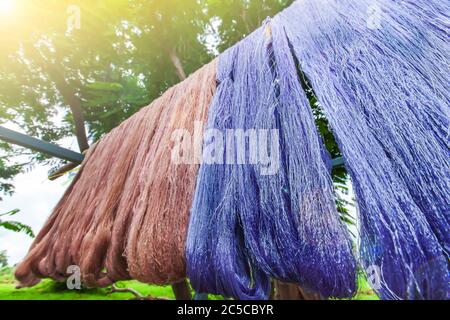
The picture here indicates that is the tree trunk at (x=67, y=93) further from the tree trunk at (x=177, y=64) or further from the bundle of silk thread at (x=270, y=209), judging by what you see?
the bundle of silk thread at (x=270, y=209)

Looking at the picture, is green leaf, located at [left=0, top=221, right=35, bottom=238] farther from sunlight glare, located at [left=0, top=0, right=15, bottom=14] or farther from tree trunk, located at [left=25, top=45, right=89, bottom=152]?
sunlight glare, located at [left=0, top=0, right=15, bottom=14]

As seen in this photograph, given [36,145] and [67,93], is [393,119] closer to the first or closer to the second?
[36,145]

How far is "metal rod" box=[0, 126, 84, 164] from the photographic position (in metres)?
1.38

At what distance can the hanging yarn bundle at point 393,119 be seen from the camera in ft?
1.37

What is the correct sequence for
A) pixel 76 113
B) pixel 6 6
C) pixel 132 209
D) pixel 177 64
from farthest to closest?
pixel 177 64, pixel 76 113, pixel 6 6, pixel 132 209

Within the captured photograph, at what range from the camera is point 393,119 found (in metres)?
0.54

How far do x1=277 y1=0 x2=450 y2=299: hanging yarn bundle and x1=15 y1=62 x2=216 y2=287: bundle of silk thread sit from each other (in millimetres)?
435

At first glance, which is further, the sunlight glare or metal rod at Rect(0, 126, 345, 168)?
the sunlight glare

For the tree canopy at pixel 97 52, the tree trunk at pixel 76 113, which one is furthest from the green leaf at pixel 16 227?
the tree trunk at pixel 76 113

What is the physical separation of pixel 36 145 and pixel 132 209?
0.98 meters

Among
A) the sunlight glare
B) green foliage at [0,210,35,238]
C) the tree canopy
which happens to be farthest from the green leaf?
the sunlight glare

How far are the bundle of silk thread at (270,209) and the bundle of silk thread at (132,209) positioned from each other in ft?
0.28

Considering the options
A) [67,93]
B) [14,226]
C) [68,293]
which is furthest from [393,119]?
[68,293]

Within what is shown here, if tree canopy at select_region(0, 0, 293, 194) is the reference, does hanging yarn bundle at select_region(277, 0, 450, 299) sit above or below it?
below
